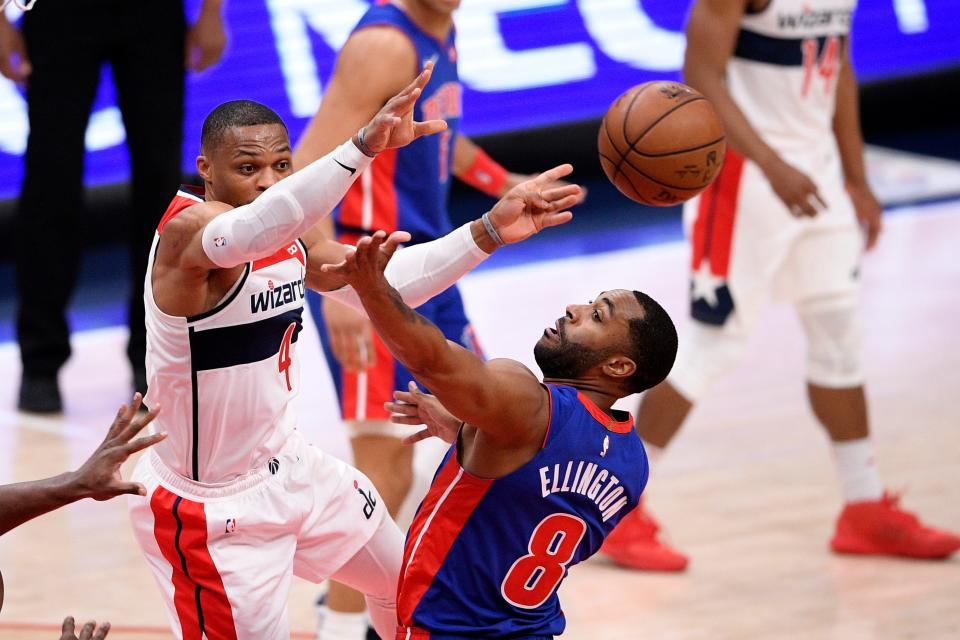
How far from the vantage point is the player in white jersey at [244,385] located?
341 centimetres

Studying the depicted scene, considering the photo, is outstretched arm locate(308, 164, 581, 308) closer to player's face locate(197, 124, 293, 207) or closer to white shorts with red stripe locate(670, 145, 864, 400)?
player's face locate(197, 124, 293, 207)

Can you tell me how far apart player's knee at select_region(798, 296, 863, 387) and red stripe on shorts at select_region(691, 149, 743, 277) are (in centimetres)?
34

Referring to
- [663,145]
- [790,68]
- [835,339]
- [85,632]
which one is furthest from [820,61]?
[85,632]

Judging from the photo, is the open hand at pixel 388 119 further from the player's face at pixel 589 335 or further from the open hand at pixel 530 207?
the player's face at pixel 589 335

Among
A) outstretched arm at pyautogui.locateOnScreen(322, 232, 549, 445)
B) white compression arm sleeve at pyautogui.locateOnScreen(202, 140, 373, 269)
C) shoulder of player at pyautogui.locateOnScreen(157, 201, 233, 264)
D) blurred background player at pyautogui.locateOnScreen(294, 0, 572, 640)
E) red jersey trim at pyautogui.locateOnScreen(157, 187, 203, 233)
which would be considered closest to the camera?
outstretched arm at pyautogui.locateOnScreen(322, 232, 549, 445)

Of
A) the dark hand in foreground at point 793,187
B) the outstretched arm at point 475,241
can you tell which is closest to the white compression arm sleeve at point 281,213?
the outstretched arm at point 475,241

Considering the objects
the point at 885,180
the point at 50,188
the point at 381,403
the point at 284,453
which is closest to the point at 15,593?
the point at 381,403

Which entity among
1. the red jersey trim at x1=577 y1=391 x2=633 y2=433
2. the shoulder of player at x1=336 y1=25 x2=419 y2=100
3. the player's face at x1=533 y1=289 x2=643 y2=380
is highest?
the shoulder of player at x1=336 y1=25 x2=419 y2=100

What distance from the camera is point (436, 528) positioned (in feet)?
11.0

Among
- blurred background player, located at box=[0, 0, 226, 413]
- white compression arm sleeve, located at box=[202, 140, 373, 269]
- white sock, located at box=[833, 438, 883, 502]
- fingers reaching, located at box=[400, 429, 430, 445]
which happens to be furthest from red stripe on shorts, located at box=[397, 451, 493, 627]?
blurred background player, located at box=[0, 0, 226, 413]

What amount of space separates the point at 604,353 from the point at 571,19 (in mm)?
7700

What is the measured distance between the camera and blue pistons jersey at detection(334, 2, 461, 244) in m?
Answer: 4.62

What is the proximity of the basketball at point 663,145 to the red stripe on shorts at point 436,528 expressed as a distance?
3.96ft

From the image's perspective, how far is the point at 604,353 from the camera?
131 inches
